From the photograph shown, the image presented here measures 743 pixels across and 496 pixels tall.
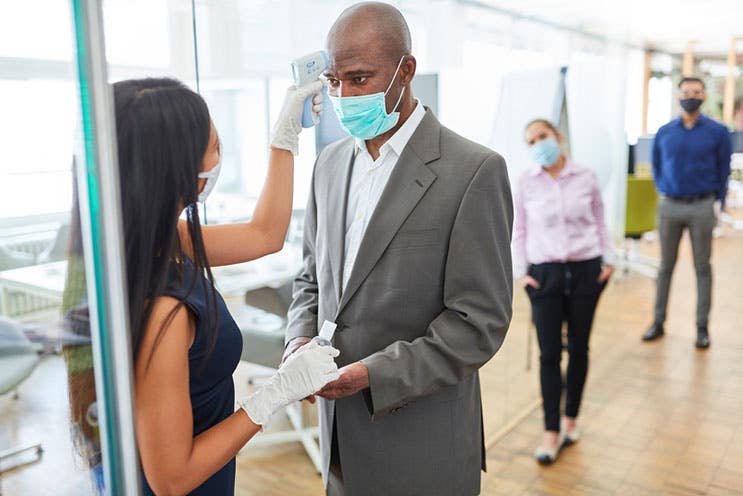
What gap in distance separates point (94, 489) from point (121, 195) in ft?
1.46

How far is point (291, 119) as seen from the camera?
1342 millimetres

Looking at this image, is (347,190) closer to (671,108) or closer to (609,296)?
Answer: (609,296)

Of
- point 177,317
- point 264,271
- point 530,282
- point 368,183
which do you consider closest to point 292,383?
point 177,317

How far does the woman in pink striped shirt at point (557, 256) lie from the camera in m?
2.84

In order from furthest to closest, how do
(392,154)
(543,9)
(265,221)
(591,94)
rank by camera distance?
1. (591,94)
2. (543,9)
3. (392,154)
4. (265,221)

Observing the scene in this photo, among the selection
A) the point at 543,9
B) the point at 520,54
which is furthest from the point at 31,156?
the point at 543,9

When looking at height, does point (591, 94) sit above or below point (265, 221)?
above

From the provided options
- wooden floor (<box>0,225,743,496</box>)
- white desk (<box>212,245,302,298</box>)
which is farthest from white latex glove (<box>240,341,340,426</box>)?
white desk (<box>212,245,302,298</box>)

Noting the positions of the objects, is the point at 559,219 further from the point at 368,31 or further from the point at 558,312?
the point at 368,31

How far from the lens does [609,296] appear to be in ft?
18.5

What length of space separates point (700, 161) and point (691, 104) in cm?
36

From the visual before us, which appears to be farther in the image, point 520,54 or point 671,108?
Result: point 671,108

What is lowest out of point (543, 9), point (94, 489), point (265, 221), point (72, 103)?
point (94, 489)

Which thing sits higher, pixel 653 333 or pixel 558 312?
pixel 558 312
